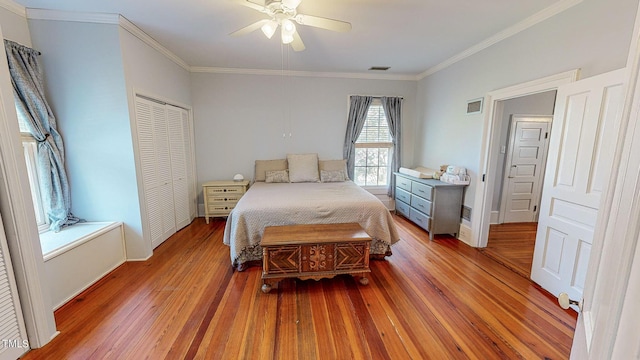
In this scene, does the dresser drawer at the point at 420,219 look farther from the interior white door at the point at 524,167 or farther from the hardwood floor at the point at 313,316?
the interior white door at the point at 524,167

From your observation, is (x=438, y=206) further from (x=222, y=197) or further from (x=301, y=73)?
(x=222, y=197)

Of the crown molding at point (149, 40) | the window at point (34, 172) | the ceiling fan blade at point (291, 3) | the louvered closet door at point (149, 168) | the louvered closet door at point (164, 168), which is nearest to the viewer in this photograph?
the ceiling fan blade at point (291, 3)

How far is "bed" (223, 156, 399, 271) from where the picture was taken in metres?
2.62

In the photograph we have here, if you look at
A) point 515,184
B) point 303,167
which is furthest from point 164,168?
point 515,184

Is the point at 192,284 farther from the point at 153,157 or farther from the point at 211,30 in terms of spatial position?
the point at 211,30

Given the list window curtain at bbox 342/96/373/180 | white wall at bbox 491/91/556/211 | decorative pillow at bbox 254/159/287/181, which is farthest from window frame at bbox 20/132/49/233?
white wall at bbox 491/91/556/211

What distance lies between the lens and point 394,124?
15.4 feet

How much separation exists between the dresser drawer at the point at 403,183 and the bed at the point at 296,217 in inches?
55.9

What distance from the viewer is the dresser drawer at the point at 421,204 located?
3564 mm

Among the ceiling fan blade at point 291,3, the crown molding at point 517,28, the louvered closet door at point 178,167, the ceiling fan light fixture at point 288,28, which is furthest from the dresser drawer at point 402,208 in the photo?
the louvered closet door at point 178,167

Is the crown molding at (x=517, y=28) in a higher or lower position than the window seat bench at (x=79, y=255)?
higher

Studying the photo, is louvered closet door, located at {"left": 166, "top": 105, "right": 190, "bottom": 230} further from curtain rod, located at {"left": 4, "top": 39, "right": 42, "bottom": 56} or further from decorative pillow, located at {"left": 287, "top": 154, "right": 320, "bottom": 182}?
decorative pillow, located at {"left": 287, "top": 154, "right": 320, "bottom": 182}

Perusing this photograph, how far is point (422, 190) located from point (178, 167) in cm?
A: 372

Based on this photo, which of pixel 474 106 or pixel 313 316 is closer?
pixel 313 316
